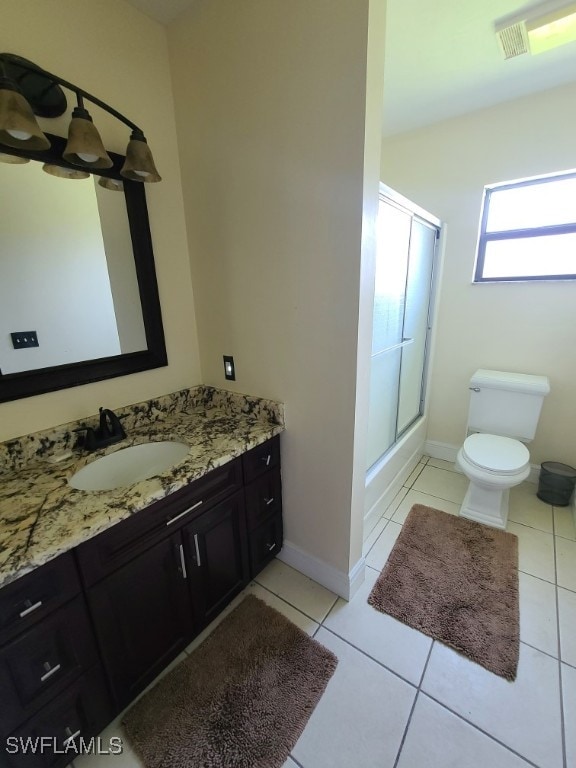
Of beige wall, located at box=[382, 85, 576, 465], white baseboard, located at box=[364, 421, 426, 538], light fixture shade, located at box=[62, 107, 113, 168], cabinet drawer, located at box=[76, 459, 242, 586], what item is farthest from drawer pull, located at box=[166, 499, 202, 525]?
beige wall, located at box=[382, 85, 576, 465]

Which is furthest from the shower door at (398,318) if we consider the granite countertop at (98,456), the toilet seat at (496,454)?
the granite countertop at (98,456)

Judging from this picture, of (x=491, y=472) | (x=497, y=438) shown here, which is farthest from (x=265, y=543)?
(x=497, y=438)

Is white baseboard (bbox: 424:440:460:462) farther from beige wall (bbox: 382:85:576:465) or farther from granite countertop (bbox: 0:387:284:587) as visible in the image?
granite countertop (bbox: 0:387:284:587)

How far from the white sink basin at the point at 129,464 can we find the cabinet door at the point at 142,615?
316 millimetres

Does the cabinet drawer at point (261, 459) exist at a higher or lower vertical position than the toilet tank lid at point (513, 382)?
lower

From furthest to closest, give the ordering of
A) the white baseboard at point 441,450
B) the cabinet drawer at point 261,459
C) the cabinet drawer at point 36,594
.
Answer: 1. the white baseboard at point 441,450
2. the cabinet drawer at point 261,459
3. the cabinet drawer at point 36,594

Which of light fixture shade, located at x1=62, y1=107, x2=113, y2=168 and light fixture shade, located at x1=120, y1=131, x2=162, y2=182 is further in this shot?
light fixture shade, located at x1=120, y1=131, x2=162, y2=182

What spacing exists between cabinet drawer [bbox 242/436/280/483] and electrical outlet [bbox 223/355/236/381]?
16.3 inches

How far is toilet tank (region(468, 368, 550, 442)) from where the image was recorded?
2080 mm

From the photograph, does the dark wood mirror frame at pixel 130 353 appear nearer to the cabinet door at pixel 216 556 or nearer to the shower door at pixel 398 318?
the cabinet door at pixel 216 556

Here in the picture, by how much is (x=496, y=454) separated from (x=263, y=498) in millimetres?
1480

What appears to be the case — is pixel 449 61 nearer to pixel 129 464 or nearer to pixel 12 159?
pixel 12 159

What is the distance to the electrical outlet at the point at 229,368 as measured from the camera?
166cm

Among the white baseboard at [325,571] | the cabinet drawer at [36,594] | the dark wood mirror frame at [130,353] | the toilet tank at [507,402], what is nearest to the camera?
the cabinet drawer at [36,594]
